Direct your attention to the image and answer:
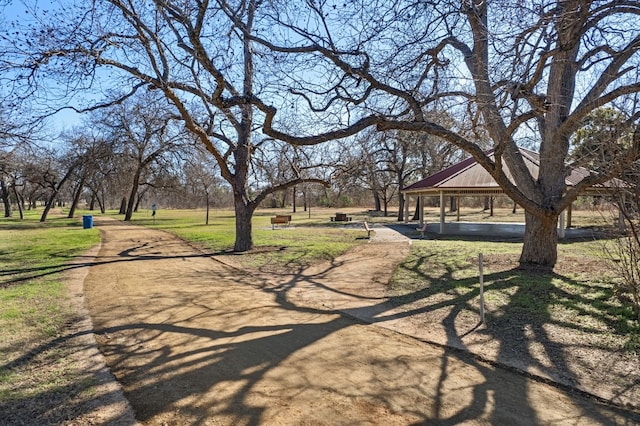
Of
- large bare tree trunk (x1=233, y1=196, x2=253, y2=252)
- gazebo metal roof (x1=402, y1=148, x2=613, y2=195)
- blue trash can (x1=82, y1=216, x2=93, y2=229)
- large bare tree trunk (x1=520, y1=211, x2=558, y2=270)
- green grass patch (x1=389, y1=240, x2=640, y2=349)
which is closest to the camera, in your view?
green grass patch (x1=389, y1=240, x2=640, y2=349)

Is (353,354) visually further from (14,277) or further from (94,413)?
A: (14,277)

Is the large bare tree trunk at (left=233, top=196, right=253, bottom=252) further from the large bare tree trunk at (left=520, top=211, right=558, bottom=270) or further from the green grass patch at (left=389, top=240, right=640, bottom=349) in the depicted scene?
the large bare tree trunk at (left=520, top=211, right=558, bottom=270)

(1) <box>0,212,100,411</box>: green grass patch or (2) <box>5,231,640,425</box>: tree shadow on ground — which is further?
(1) <box>0,212,100,411</box>: green grass patch

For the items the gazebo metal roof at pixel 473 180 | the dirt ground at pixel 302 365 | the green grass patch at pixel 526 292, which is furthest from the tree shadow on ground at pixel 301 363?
the gazebo metal roof at pixel 473 180

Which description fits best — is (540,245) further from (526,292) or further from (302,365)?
(302,365)

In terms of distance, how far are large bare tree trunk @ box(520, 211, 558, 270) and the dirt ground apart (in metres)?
3.86

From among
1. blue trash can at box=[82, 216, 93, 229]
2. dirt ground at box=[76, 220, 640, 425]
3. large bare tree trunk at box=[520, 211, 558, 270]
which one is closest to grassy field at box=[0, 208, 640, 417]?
large bare tree trunk at box=[520, 211, 558, 270]

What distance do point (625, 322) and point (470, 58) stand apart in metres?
6.16

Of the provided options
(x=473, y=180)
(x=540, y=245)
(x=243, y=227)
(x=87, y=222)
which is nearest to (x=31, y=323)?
(x=243, y=227)

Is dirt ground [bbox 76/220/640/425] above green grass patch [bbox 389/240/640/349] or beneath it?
beneath

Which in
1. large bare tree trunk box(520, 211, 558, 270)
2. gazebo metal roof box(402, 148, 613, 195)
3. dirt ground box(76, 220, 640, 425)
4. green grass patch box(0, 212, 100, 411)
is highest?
gazebo metal roof box(402, 148, 613, 195)

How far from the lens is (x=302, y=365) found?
446 centimetres

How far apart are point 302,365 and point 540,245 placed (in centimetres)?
724

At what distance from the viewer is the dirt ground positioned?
3.46m
